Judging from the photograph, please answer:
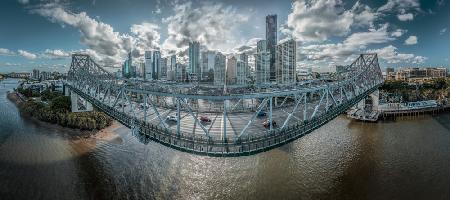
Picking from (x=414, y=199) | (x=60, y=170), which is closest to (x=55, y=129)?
(x=60, y=170)

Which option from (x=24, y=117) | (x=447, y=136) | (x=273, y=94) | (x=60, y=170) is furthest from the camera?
(x=24, y=117)

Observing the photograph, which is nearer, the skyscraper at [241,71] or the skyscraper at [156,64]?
the skyscraper at [241,71]

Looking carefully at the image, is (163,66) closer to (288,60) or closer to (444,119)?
(288,60)

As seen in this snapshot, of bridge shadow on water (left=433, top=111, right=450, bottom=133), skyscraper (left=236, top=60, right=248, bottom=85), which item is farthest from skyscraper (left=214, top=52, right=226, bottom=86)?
bridge shadow on water (left=433, top=111, right=450, bottom=133)

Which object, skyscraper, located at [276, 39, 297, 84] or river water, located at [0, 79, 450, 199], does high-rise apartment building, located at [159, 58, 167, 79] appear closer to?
Answer: skyscraper, located at [276, 39, 297, 84]

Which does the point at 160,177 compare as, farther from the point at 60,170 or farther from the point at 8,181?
the point at 8,181

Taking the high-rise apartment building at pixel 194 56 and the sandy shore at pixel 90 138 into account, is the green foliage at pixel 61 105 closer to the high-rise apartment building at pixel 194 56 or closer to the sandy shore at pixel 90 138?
the sandy shore at pixel 90 138

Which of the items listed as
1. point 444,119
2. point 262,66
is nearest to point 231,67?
point 262,66

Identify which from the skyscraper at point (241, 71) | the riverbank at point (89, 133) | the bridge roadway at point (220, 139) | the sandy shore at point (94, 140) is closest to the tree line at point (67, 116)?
the riverbank at point (89, 133)
